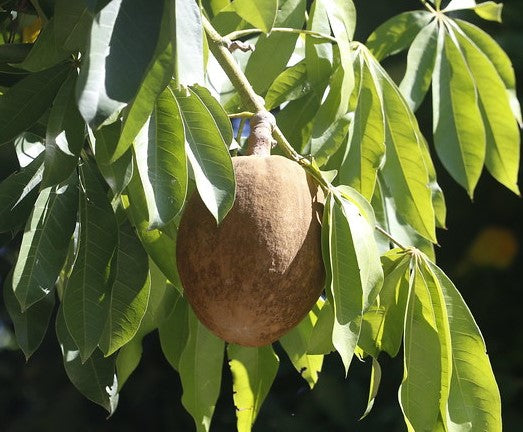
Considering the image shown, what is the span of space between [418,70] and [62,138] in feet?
1.78

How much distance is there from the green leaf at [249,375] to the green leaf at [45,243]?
0.87 feet

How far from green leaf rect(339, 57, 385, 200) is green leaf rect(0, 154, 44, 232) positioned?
30 cm

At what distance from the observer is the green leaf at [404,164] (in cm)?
108

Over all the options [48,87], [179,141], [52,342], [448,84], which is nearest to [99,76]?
[179,141]

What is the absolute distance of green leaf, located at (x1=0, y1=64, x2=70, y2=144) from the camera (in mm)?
932

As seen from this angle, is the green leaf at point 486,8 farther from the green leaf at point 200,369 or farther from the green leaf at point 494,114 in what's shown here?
the green leaf at point 200,369

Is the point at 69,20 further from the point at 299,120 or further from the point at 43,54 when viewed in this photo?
the point at 299,120

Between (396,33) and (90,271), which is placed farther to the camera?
(396,33)

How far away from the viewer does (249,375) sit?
1134mm

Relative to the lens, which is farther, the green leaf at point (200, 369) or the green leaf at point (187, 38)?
the green leaf at point (200, 369)

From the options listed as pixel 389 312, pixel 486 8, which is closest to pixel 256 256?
pixel 389 312

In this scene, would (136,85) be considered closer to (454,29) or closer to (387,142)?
(387,142)

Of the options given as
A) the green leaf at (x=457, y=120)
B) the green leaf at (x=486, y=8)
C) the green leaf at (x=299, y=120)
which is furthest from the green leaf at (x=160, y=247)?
the green leaf at (x=486, y=8)

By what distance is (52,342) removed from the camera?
2523 millimetres
